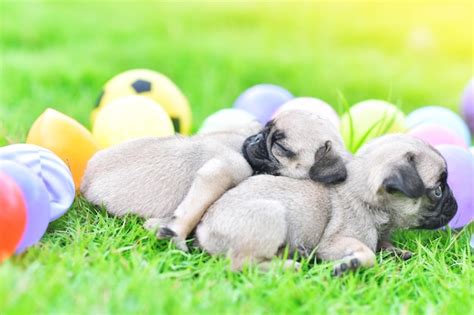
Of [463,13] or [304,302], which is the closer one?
[304,302]

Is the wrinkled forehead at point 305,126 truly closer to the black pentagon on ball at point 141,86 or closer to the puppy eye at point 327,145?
the puppy eye at point 327,145

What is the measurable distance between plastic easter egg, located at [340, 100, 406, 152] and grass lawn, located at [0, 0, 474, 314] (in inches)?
30.1

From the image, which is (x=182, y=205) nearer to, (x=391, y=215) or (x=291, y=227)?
(x=291, y=227)

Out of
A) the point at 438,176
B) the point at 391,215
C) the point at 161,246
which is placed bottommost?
the point at 161,246

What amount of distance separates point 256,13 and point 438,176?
27.8ft

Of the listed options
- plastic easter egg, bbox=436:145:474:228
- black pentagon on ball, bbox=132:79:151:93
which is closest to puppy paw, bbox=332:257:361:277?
plastic easter egg, bbox=436:145:474:228

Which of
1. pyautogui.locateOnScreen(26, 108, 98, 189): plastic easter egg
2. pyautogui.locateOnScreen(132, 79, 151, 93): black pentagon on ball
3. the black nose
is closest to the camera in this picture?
the black nose

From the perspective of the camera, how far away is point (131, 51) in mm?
9258

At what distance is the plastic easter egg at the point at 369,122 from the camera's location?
5.70 m

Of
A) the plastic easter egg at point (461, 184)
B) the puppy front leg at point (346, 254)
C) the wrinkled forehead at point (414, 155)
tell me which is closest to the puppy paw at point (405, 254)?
the puppy front leg at point (346, 254)

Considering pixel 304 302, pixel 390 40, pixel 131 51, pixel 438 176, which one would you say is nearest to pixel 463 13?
pixel 390 40

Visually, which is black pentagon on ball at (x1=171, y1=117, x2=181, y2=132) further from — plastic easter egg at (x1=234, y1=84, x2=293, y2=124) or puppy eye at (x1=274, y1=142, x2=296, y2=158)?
puppy eye at (x1=274, y1=142, x2=296, y2=158)

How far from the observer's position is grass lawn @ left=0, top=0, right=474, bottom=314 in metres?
3.53

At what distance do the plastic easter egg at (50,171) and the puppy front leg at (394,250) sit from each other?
1979 mm
